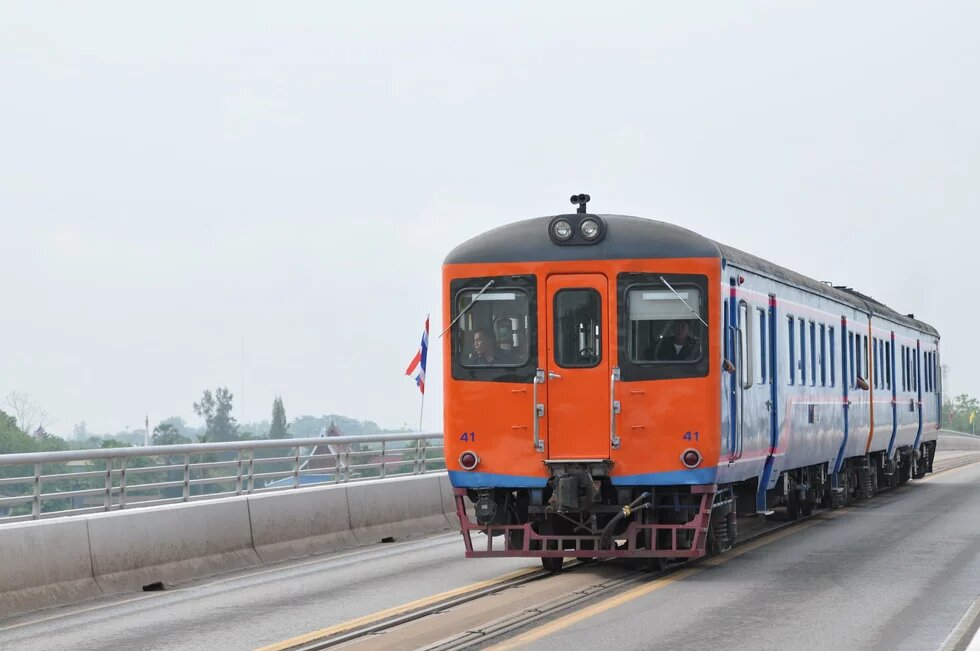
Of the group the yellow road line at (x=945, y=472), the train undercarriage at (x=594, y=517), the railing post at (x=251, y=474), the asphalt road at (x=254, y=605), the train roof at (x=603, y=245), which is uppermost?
the train roof at (x=603, y=245)

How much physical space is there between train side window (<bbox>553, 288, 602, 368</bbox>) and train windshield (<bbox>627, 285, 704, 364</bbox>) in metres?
0.32

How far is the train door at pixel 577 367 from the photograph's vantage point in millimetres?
14125

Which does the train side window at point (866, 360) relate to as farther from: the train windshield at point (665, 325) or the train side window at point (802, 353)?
the train windshield at point (665, 325)

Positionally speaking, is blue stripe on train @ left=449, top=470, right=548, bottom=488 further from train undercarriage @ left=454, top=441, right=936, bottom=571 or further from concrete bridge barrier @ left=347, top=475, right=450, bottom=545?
concrete bridge barrier @ left=347, top=475, right=450, bottom=545

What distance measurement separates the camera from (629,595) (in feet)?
41.4

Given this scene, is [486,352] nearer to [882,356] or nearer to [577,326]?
[577,326]

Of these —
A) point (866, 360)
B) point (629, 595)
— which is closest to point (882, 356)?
point (866, 360)

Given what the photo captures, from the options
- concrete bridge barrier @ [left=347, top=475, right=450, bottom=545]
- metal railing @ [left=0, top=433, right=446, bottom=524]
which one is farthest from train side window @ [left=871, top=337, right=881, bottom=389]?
metal railing @ [left=0, top=433, right=446, bottom=524]

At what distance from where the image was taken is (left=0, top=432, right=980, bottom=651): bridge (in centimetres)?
1060

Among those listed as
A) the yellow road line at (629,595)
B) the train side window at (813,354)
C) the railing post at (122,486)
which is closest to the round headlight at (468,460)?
the yellow road line at (629,595)

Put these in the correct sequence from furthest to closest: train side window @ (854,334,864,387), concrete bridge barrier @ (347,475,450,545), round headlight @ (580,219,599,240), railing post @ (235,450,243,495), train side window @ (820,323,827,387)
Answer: train side window @ (854,334,864,387)
train side window @ (820,323,827,387)
concrete bridge barrier @ (347,475,450,545)
railing post @ (235,450,243,495)
round headlight @ (580,219,599,240)

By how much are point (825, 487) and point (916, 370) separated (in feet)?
32.9

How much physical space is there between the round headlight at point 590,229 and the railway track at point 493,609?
9.97 ft

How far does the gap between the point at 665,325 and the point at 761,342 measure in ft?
8.78
